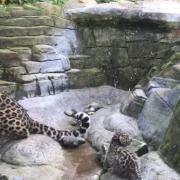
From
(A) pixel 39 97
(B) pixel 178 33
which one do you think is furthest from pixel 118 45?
(A) pixel 39 97

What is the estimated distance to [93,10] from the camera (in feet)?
33.2

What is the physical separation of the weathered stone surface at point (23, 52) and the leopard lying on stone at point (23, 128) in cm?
140

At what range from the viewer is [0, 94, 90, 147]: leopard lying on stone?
8062mm

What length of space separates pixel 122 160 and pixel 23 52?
3.53 meters

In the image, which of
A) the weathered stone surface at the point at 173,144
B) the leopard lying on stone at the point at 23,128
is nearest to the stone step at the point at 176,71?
the weathered stone surface at the point at 173,144

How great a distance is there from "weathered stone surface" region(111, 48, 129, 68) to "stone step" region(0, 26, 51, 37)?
1.31m

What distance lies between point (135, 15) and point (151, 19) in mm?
293

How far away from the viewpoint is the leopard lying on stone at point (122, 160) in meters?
6.81

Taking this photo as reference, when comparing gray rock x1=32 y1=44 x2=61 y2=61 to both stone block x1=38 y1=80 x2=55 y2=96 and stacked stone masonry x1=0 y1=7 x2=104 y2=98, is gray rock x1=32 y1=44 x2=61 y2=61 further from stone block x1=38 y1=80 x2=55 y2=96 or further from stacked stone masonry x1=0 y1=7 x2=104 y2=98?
stone block x1=38 y1=80 x2=55 y2=96

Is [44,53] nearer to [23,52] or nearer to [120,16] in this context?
[23,52]

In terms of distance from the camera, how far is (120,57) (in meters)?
10.4

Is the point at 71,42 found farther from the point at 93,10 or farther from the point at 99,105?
the point at 99,105

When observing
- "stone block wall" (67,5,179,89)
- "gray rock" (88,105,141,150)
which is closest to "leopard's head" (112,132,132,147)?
"gray rock" (88,105,141,150)

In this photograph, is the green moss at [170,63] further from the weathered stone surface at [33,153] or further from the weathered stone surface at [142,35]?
the weathered stone surface at [33,153]
